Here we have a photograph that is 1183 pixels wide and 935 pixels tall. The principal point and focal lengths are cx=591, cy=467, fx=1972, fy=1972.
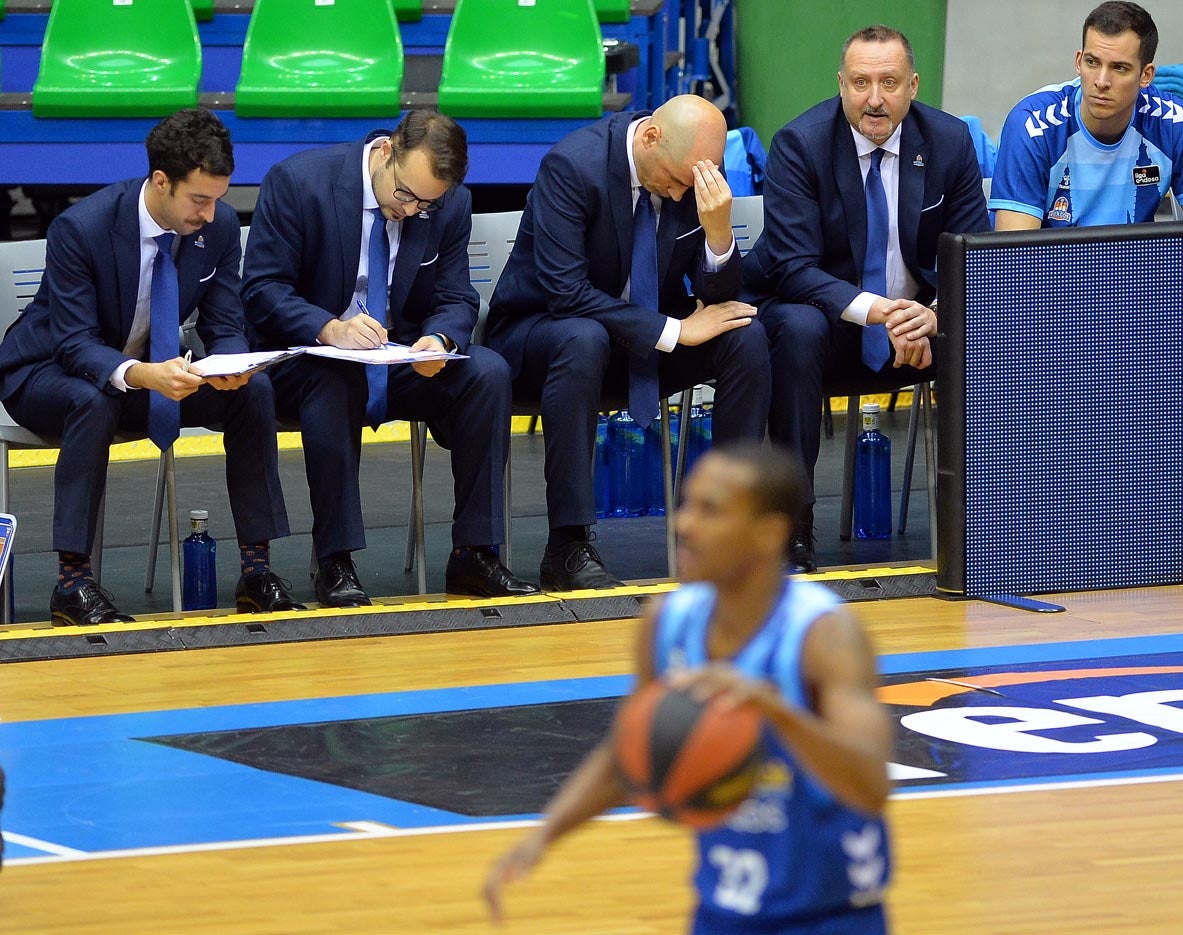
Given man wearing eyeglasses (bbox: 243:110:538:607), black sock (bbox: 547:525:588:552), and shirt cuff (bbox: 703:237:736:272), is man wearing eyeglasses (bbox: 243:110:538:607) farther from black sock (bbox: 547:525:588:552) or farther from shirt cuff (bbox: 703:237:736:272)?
shirt cuff (bbox: 703:237:736:272)

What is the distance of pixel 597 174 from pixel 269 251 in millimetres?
1055

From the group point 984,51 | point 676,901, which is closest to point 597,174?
point 676,901

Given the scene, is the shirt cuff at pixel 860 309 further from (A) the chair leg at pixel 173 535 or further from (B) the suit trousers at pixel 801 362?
(A) the chair leg at pixel 173 535

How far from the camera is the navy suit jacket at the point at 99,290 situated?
5.78 m

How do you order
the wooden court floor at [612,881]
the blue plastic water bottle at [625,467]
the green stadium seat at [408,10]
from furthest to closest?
the green stadium seat at [408,10]
the blue plastic water bottle at [625,467]
the wooden court floor at [612,881]

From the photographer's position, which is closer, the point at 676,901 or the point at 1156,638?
the point at 676,901

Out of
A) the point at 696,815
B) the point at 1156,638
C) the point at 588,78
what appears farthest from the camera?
the point at 588,78

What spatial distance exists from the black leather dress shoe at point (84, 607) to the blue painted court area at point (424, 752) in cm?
85

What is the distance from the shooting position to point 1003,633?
565 cm

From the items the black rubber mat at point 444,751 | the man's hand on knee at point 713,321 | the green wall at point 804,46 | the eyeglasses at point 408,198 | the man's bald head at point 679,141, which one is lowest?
the black rubber mat at point 444,751

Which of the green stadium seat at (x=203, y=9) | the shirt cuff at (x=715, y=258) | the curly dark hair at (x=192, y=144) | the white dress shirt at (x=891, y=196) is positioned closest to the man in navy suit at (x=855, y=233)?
the white dress shirt at (x=891, y=196)

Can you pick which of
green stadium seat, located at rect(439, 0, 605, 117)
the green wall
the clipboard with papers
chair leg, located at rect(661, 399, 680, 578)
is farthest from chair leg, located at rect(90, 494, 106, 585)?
the green wall

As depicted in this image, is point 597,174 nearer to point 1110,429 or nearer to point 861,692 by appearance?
point 1110,429

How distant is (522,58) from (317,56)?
2.99ft
